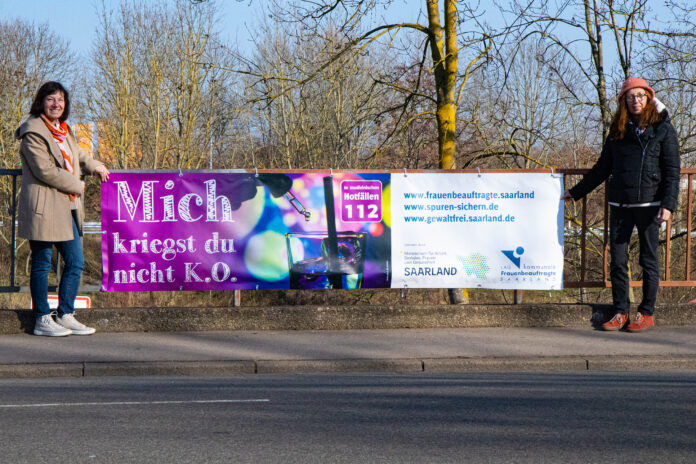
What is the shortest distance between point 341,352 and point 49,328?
113 inches

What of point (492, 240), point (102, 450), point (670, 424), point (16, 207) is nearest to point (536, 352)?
point (492, 240)

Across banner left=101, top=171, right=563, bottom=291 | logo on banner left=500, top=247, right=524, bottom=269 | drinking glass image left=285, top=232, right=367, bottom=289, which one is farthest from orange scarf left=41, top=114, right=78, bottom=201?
logo on banner left=500, top=247, right=524, bottom=269

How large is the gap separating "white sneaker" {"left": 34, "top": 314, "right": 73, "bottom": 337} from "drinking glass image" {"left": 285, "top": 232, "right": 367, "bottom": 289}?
230cm

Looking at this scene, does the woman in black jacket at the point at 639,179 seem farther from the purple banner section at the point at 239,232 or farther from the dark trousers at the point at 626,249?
the purple banner section at the point at 239,232

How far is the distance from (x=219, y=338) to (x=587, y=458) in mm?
5020

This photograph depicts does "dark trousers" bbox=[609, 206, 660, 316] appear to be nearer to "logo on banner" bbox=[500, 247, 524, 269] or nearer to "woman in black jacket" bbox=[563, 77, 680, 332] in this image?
"woman in black jacket" bbox=[563, 77, 680, 332]

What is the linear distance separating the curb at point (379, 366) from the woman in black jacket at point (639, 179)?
143cm

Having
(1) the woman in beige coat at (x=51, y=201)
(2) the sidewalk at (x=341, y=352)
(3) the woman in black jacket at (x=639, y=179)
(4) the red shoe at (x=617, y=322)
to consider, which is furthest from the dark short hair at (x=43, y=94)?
(4) the red shoe at (x=617, y=322)

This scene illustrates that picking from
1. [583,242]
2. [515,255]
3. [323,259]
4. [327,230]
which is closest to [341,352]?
[323,259]

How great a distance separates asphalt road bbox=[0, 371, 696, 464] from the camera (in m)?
4.54

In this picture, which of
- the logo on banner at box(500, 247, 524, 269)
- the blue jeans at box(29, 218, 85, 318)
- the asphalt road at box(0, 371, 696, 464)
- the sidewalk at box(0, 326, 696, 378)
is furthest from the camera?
the logo on banner at box(500, 247, 524, 269)

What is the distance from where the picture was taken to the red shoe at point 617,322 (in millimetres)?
9211

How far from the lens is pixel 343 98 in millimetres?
36500

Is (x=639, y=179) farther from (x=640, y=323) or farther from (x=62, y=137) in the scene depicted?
(x=62, y=137)
